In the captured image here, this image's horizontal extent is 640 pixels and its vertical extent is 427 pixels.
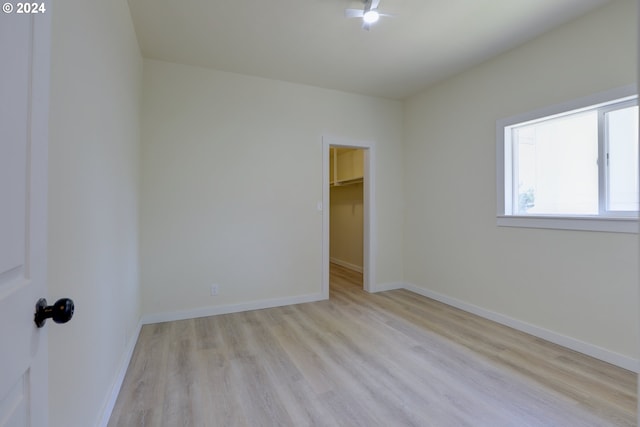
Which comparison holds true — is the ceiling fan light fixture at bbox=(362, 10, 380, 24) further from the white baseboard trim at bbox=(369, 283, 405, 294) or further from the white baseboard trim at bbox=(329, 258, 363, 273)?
the white baseboard trim at bbox=(329, 258, 363, 273)

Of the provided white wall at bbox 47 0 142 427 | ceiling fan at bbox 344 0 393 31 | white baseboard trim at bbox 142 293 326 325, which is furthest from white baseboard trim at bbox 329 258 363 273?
ceiling fan at bbox 344 0 393 31

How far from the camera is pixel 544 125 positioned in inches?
112

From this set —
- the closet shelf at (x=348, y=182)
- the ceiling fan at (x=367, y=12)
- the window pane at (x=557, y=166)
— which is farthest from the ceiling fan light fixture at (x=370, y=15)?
the closet shelf at (x=348, y=182)

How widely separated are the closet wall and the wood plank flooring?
8.78 ft

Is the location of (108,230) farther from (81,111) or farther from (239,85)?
(239,85)

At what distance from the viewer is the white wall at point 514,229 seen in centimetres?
224

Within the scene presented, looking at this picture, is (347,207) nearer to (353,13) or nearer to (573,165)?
(573,165)

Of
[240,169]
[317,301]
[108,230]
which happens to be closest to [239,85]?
[240,169]

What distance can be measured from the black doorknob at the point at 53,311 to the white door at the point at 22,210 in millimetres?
17

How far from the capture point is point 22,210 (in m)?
0.65

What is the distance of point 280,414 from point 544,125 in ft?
11.2

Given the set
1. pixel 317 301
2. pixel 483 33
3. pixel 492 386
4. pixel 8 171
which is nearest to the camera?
pixel 8 171

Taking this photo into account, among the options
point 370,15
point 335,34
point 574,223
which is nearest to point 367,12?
point 370,15

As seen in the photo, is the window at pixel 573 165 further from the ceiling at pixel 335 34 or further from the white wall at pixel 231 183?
the white wall at pixel 231 183
